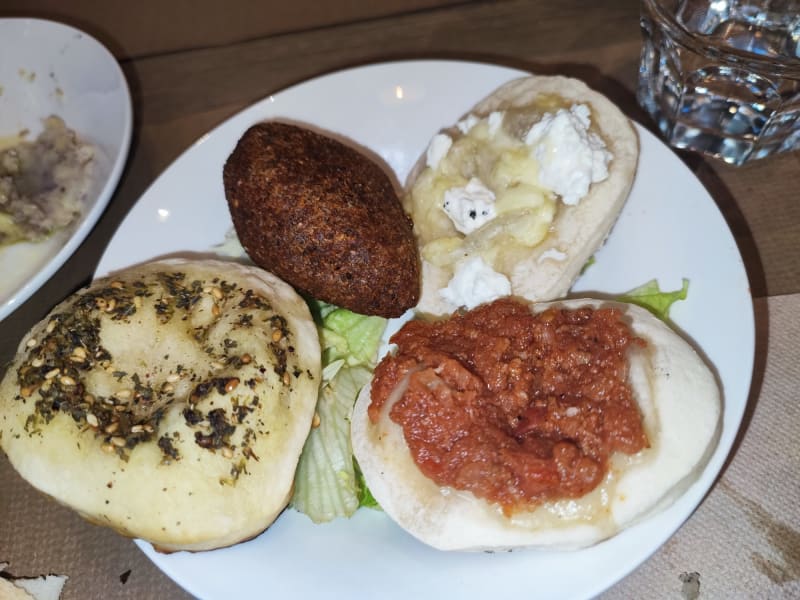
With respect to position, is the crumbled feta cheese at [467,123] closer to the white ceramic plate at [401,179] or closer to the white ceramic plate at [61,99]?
the white ceramic plate at [401,179]

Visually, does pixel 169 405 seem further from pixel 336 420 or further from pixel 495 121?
pixel 495 121

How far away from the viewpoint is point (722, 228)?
2.69 m

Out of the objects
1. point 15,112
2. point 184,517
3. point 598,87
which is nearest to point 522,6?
point 598,87

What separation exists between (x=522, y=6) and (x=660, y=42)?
1.12m

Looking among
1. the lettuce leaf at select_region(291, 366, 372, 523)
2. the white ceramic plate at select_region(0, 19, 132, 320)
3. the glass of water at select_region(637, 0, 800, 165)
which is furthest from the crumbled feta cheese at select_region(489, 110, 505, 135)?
the white ceramic plate at select_region(0, 19, 132, 320)

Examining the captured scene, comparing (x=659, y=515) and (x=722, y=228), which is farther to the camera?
(x=722, y=228)

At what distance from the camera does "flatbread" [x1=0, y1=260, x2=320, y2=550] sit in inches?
88.2

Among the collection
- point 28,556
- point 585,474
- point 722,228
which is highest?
point 722,228

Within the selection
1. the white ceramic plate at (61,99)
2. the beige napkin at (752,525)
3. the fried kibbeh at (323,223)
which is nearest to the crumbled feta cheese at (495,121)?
the fried kibbeh at (323,223)

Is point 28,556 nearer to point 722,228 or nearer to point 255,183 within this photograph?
point 255,183

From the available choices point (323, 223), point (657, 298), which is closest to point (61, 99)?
point (323, 223)

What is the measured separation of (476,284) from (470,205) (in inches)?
12.4

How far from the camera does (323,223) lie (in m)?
2.66

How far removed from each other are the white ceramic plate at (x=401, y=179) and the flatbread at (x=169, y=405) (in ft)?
0.65
